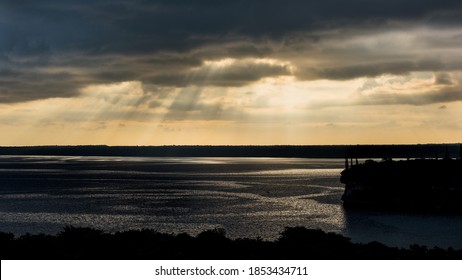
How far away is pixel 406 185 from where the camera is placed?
109m

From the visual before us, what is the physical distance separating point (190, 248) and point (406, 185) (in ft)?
245

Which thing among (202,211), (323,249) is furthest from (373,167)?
(323,249)

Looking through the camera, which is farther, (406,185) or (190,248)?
(406,185)

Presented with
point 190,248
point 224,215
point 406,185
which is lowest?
point 224,215

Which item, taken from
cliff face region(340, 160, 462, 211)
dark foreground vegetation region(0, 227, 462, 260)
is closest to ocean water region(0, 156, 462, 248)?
cliff face region(340, 160, 462, 211)

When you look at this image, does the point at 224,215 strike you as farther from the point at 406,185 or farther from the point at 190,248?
the point at 190,248

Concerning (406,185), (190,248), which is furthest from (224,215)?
(190,248)

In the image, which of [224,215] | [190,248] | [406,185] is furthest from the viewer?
[406,185]

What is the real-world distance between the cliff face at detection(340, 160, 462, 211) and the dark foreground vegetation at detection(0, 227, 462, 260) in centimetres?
6374

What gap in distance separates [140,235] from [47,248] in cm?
641

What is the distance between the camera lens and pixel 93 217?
304ft

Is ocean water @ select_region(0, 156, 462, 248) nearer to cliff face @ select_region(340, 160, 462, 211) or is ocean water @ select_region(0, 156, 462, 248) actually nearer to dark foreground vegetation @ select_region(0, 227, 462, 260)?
cliff face @ select_region(340, 160, 462, 211)

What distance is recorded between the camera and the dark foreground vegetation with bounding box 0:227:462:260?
1502 inches

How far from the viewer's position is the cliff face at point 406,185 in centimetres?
10356
